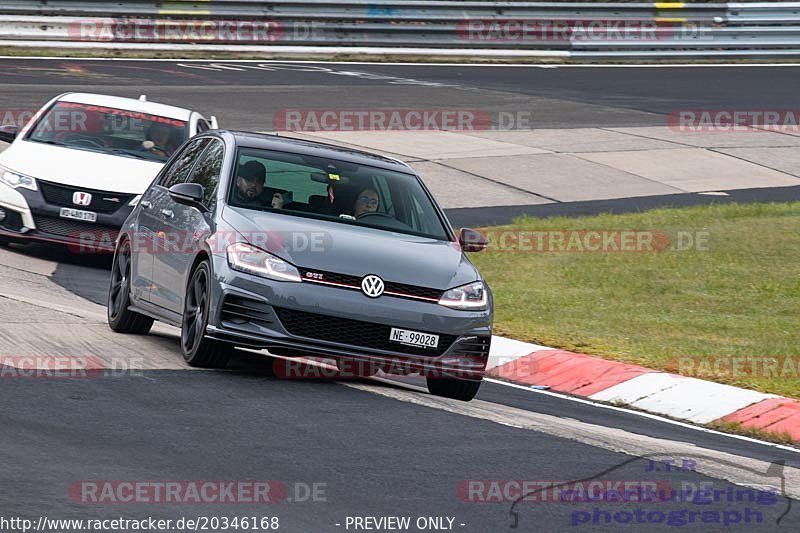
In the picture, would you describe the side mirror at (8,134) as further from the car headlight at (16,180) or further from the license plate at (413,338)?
the license plate at (413,338)

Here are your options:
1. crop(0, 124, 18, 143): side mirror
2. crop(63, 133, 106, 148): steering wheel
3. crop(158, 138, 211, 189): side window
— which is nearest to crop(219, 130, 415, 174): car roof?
→ crop(158, 138, 211, 189): side window

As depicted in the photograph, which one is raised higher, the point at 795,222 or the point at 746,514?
the point at 746,514

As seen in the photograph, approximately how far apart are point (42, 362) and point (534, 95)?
846 inches

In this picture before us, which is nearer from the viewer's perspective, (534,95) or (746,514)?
(746,514)

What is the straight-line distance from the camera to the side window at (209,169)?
10.4m

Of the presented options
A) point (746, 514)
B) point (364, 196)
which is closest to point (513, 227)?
point (364, 196)

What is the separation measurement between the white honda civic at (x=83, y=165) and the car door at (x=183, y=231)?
414 cm

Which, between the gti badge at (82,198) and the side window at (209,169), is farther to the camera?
the gti badge at (82,198)

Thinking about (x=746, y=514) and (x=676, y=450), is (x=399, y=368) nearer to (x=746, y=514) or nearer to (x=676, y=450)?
(x=676, y=450)

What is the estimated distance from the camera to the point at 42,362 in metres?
9.42

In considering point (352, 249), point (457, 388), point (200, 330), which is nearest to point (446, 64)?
point (457, 388)

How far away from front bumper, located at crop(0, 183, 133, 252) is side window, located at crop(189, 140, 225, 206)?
4.11 metres

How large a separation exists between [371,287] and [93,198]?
6.39 m

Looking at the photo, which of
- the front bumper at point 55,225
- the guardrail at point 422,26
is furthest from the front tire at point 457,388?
the guardrail at point 422,26
